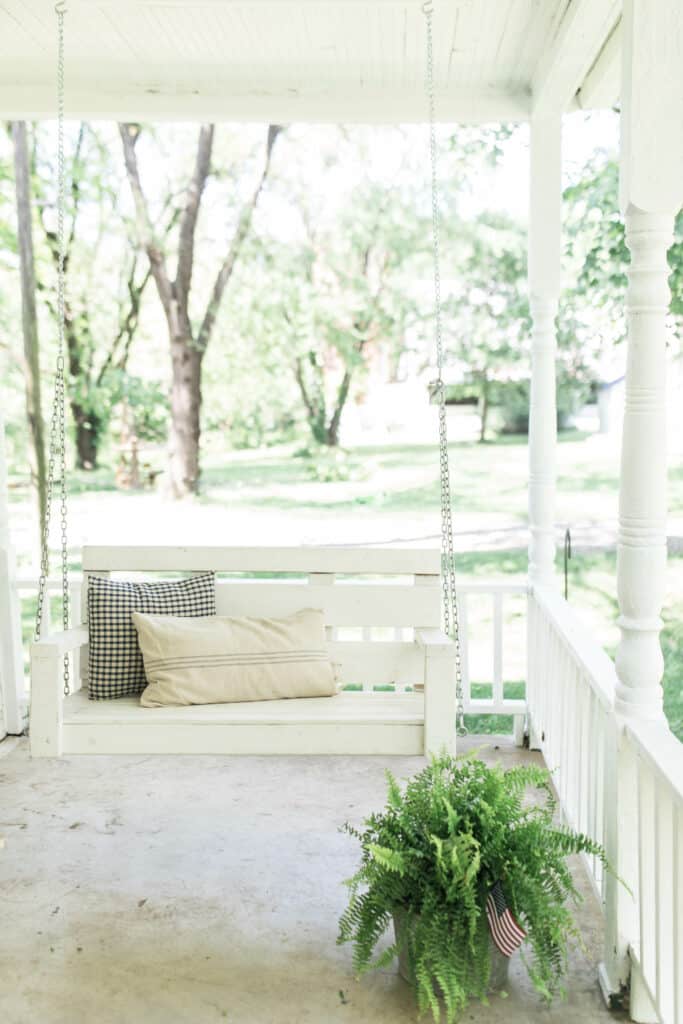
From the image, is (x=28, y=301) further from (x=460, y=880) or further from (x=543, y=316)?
(x=460, y=880)

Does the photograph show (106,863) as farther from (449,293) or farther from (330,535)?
(449,293)

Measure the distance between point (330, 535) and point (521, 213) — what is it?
332 cm

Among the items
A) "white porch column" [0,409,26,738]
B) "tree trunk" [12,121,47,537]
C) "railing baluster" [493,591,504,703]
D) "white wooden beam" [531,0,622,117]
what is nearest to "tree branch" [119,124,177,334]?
"tree trunk" [12,121,47,537]

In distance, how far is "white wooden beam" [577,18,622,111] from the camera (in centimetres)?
333

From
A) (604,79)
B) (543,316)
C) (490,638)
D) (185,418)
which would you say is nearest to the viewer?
(604,79)

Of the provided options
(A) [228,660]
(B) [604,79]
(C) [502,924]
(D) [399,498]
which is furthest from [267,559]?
(D) [399,498]

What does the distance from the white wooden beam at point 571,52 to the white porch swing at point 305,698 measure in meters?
0.38

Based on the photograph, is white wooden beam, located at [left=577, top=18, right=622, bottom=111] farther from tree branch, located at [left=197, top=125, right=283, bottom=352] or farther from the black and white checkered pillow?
tree branch, located at [left=197, top=125, right=283, bottom=352]

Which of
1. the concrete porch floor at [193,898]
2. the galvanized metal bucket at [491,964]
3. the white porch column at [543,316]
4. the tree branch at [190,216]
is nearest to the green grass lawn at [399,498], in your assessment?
the tree branch at [190,216]

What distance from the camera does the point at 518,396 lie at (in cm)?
975

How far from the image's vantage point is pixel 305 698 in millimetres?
3256

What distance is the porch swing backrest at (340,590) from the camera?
3.47 meters

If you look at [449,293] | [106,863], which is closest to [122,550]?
[106,863]

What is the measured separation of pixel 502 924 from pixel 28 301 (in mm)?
6448
